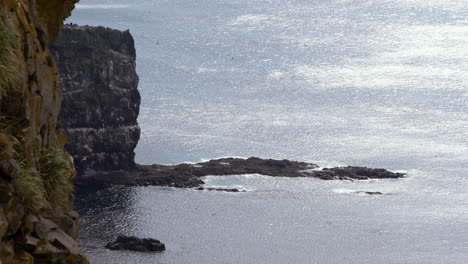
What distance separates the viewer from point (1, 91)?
64.5 feet

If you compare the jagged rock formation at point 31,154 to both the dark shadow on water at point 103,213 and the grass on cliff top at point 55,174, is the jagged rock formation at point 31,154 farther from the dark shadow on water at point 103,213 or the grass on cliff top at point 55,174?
the dark shadow on water at point 103,213

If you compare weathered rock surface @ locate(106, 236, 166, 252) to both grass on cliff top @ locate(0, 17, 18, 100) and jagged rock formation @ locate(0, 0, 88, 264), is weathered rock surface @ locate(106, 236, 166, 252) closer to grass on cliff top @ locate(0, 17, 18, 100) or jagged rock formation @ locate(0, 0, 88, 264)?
jagged rock formation @ locate(0, 0, 88, 264)

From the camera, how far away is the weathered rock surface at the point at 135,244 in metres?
158

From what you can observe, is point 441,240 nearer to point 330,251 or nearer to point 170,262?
point 330,251

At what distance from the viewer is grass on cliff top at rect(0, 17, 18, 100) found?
19.7 meters

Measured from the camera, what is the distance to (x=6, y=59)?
1995 cm

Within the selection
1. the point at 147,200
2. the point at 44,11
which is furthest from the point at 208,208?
the point at 44,11

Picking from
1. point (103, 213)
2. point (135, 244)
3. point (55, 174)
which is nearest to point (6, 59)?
point (55, 174)

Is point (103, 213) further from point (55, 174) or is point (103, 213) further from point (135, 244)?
point (55, 174)

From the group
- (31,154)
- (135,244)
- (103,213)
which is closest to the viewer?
(31,154)

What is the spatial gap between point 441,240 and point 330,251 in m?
22.9

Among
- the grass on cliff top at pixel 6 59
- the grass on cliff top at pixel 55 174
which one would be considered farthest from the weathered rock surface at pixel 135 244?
the grass on cliff top at pixel 6 59

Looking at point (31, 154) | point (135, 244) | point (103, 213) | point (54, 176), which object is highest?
point (31, 154)

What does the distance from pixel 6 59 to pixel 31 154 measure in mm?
2270
